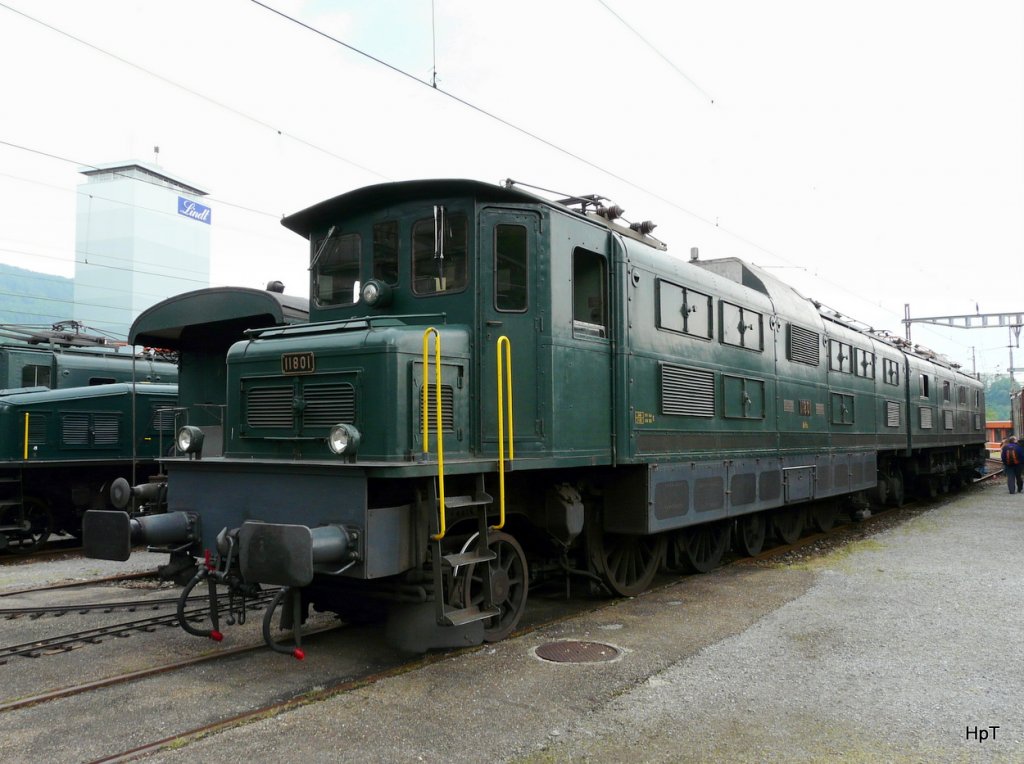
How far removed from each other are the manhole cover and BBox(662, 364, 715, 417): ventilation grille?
273 centimetres

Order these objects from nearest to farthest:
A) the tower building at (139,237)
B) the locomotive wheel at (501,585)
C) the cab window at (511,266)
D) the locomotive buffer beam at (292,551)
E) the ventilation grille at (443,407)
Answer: the locomotive buffer beam at (292,551) < the ventilation grille at (443,407) < the locomotive wheel at (501,585) < the cab window at (511,266) < the tower building at (139,237)

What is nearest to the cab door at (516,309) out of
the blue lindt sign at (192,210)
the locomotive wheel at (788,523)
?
the locomotive wheel at (788,523)

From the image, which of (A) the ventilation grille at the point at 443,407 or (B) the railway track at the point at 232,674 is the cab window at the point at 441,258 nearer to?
(A) the ventilation grille at the point at 443,407

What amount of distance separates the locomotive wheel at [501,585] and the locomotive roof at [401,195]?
2.68m

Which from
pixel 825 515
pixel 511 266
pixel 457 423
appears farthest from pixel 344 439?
pixel 825 515

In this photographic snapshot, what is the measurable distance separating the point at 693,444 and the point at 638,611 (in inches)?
80.0

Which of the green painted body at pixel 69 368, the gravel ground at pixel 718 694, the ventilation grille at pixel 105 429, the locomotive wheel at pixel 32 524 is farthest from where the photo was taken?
the green painted body at pixel 69 368

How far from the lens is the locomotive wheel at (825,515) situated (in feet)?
45.4

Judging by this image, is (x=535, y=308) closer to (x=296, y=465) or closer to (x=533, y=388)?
(x=533, y=388)

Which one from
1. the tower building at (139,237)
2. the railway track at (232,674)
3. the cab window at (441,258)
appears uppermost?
the tower building at (139,237)

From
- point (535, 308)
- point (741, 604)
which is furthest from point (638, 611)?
point (535, 308)

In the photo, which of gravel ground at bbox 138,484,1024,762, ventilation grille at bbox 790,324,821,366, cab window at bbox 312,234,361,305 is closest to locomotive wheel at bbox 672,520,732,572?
gravel ground at bbox 138,484,1024,762

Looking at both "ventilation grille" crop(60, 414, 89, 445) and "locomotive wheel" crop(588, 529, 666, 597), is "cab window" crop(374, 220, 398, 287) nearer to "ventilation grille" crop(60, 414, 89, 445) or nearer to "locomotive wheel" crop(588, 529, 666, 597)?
"locomotive wheel" crop(588, 529, 666, 597)

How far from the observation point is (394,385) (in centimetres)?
560
